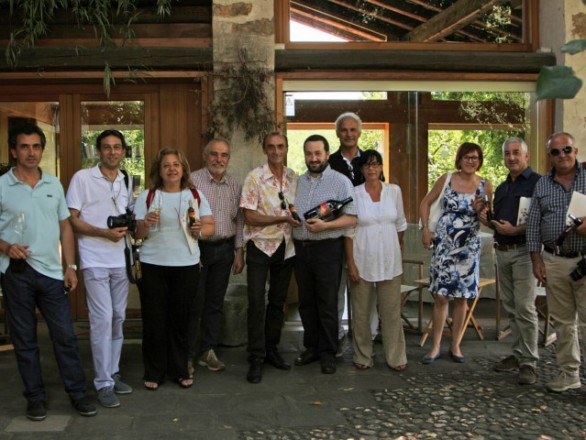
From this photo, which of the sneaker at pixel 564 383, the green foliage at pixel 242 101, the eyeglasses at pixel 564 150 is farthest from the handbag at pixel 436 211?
the green foliage at pixel 242 101

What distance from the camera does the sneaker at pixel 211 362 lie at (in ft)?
17.2

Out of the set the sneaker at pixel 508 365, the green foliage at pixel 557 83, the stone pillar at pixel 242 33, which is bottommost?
the sneaker at pixel 508 365

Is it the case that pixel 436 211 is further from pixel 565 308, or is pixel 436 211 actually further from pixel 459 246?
pixel 565 308

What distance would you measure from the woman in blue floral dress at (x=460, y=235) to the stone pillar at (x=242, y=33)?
200 centimetres

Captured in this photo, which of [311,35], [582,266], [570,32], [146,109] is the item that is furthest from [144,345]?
→ [570,32]

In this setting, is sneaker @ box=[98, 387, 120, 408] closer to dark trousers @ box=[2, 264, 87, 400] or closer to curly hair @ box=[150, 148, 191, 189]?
dark trousers @ box=[2, 264, 87, 400]

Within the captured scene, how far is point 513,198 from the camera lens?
5152 millimetres

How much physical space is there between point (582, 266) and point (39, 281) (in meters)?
3.67

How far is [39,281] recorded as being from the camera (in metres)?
4.11

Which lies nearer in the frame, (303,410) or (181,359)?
(303,410)

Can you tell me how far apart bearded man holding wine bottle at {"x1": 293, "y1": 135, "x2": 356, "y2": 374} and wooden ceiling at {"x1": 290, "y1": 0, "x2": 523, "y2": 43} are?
2.06 m

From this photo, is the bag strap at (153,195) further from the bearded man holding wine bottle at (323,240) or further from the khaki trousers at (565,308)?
the khaki trousers at (565,308)

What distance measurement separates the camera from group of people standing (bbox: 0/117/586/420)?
4.19 m

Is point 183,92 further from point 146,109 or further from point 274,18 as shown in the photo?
point 274,18
